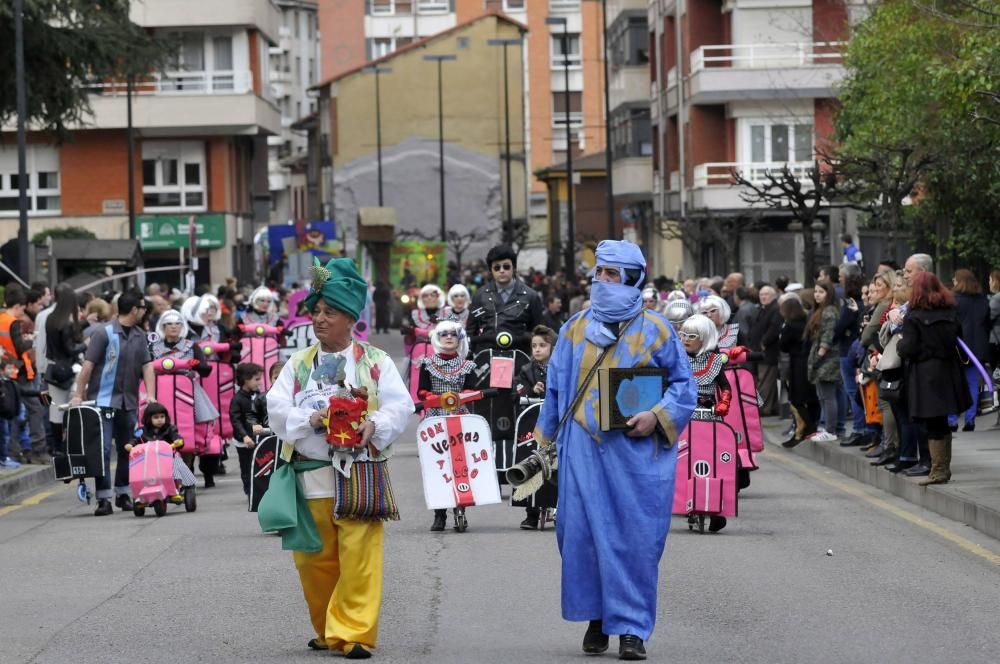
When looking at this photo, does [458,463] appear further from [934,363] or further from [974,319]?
[974,319]

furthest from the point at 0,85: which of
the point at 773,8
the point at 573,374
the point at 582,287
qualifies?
the point at 773,8

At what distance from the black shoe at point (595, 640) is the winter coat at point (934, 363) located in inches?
283

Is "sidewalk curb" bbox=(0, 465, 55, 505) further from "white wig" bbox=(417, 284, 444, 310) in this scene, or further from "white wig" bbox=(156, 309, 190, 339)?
"white wig" bbox=(417, 284, 444, 310)

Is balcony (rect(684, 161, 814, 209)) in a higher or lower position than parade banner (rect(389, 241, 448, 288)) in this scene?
higher

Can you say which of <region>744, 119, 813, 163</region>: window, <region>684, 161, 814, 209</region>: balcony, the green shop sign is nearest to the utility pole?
<region>684, 161, 814, 209</region>: balcony

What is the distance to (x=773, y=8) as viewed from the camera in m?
54.0

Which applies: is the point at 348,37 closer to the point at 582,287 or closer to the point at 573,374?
the point at 582,287

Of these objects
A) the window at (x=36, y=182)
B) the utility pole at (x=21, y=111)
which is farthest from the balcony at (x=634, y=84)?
the utility pole at (x=21, y=111)

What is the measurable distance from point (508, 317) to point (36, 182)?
48.2 m

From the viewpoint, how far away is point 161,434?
1662 centimetres

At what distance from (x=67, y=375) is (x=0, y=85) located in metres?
9.73

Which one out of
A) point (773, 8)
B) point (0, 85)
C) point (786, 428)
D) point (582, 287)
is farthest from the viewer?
point (773, 8)

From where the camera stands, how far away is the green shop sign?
58.3 metres

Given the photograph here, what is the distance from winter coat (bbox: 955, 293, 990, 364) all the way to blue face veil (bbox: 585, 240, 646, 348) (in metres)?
13.1
